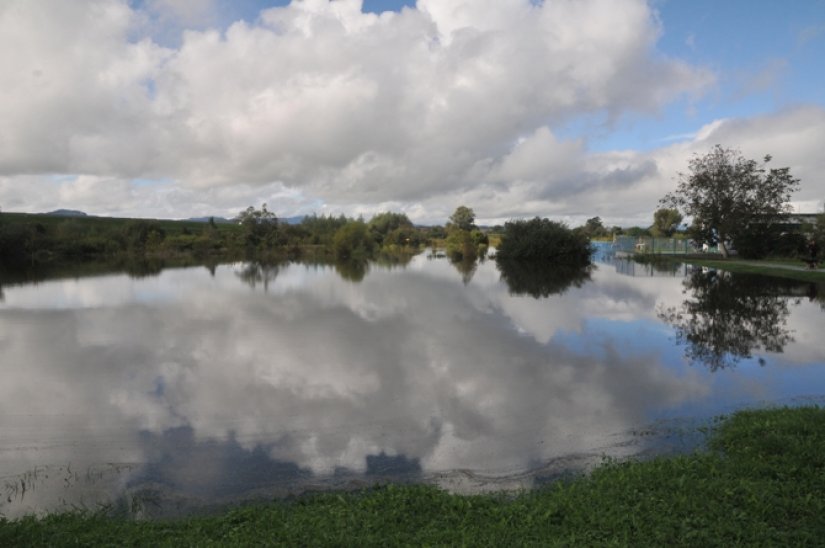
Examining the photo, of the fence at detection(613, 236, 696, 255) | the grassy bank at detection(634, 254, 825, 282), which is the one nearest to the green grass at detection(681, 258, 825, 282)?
the grassy bank at detection(634, 254, 825, 282)

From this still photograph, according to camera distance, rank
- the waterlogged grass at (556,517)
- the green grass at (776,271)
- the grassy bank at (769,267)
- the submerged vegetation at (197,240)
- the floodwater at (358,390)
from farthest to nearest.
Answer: the submerged vegetation at (197,240)
the grassy bank at (769,267)
the green grass at (776,271)
the floodwater at (358,390)
the waterlogged grass at (556,517)

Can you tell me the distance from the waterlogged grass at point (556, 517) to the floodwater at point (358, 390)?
75 centimetres

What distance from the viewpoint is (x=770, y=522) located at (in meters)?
4.37

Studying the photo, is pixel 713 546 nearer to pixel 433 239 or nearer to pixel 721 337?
pixel 721 337

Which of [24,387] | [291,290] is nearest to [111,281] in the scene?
[291,290]

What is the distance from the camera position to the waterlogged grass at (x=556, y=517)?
4.13 metres

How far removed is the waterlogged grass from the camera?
413 centimetres

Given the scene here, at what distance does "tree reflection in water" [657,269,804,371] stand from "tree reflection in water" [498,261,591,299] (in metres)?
5.36

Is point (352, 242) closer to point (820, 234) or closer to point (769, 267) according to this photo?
point (769, 267)

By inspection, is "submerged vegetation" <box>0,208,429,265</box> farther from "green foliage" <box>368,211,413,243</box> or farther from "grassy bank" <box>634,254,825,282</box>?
"grassy bank" <box>634,254,825,282</box>

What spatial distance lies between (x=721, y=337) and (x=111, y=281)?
29.5m

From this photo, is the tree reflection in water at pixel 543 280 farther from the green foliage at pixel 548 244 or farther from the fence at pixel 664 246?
the fence at pixel 664 246

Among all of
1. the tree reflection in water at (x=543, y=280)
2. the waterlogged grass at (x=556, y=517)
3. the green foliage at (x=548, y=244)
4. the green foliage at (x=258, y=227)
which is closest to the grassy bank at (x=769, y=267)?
the green foliage at (x=548, y=244)

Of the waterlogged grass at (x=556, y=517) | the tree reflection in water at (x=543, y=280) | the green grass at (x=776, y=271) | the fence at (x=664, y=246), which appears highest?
the fence at (x=664, y=246)
